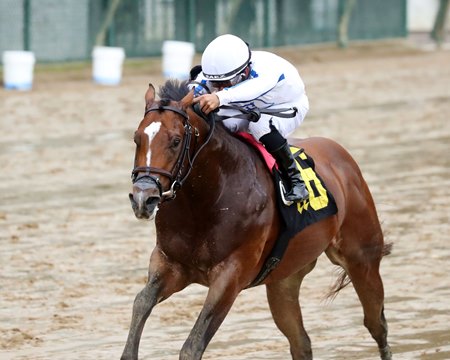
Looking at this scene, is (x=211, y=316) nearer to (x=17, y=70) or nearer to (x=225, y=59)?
(x=225, y=59)

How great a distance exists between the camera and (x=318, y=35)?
1292 inches

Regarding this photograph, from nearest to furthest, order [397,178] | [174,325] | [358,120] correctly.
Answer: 1. [174,325]
2. [397,178]
3. [358,120]

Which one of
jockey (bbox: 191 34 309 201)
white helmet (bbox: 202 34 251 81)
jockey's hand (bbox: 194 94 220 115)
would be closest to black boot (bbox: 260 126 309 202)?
jockey (bbox: 191 34 309 201)

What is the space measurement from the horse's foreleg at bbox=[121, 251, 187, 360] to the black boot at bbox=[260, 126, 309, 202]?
94cm

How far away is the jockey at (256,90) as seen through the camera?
7371 millimetres

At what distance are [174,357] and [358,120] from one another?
43.7 ft

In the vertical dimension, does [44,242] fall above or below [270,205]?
below

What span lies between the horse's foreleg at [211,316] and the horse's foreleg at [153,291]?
9.8 inches

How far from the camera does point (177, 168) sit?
675 centimetres

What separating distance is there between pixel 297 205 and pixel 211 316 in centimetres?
120

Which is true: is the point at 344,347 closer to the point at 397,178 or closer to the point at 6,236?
the point at 6,236

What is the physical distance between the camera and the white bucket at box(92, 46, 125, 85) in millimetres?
25766

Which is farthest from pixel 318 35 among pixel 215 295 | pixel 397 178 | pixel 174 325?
pixel 215 295

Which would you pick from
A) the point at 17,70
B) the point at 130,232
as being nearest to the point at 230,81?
the point at 130,232
